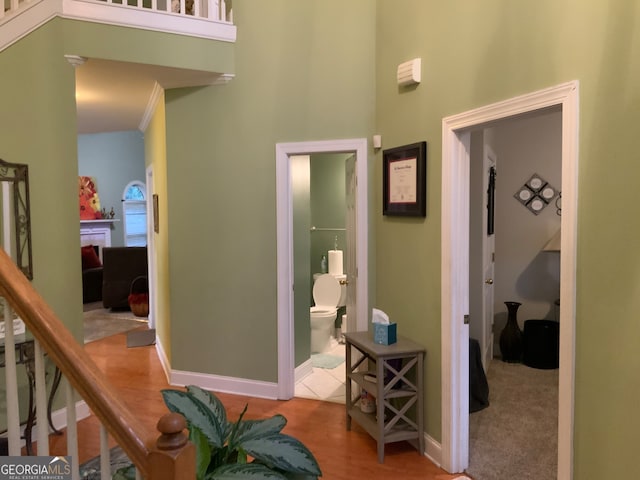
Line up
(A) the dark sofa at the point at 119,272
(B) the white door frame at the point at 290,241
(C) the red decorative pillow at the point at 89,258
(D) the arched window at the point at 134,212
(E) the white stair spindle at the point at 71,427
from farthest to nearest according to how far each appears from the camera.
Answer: (D) the arched window at the point at 134,212
(C) the red decorative pillow at the point at 89,258
(A) the dark sofa at the point at 119,272
(B) the white door frame at the point at 290,241
(E) the white stair spindle at the point at 71,427

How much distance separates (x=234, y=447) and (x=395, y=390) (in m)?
1.72

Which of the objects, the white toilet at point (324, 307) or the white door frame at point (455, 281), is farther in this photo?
the white toilet at point (324, 307)

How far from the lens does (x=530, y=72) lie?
2.12 m

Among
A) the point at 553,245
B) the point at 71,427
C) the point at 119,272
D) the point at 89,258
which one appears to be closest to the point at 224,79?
the point at 71,427

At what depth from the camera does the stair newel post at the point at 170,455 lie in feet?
3.26

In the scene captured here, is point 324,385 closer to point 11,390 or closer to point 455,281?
point 455,281

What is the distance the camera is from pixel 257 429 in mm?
1522

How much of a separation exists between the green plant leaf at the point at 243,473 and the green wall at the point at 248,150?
2512mm

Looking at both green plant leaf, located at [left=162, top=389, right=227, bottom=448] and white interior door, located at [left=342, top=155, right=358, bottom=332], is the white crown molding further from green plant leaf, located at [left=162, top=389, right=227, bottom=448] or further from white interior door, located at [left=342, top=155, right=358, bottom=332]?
green plant leaf, located at [left=162, top=389, right=227, bottom=448]

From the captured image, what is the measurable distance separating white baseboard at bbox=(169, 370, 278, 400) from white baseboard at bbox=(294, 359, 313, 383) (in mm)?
392

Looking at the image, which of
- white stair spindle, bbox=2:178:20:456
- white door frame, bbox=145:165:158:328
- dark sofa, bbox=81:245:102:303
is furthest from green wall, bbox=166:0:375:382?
dark sofa, bbox=81:245:102:303

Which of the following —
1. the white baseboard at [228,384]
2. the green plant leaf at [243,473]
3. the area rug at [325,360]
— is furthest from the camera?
the area rug at [325,360]

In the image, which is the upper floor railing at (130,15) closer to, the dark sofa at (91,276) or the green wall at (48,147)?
the green wall at (48,147)

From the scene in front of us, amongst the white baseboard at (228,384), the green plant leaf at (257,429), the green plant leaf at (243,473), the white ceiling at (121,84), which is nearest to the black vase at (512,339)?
the white baseboard at (228,384)
